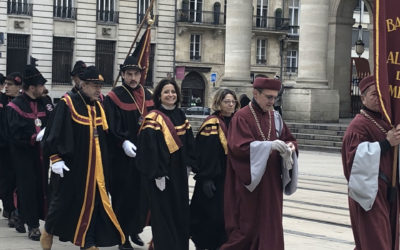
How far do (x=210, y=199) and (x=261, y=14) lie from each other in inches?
2153

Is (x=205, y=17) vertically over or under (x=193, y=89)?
over

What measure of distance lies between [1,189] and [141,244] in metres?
2.39

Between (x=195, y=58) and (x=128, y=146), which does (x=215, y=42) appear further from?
(x=128, y=146)

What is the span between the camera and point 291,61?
2522 inches

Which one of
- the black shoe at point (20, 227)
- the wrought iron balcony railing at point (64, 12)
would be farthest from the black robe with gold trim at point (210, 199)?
the wrought iron balcony railing at point (64, 12)

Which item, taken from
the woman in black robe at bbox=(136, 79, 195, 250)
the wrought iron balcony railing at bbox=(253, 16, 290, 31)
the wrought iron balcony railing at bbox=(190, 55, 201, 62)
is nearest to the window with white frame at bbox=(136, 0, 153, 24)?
the wrought iron balcony railing at bbox=(190, 55, 201, 62)

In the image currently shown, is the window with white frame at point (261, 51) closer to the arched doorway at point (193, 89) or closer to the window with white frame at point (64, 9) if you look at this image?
the arched doorway at point (193, 89)

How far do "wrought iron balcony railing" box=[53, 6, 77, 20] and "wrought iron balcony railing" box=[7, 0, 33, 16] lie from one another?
1.63 metres

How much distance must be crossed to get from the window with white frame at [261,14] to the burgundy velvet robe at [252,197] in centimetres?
5528

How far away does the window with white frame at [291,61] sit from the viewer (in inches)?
2512

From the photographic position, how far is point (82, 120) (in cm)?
997

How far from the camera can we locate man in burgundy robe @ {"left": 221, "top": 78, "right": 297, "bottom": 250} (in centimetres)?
843

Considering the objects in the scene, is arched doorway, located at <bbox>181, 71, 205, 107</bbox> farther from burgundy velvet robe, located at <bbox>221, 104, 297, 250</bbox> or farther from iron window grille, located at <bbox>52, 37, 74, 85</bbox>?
burgundy velvet robe, located at <bbox>221, 104, 297, 250</bbox>

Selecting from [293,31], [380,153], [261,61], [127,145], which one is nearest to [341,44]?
[127,145]
